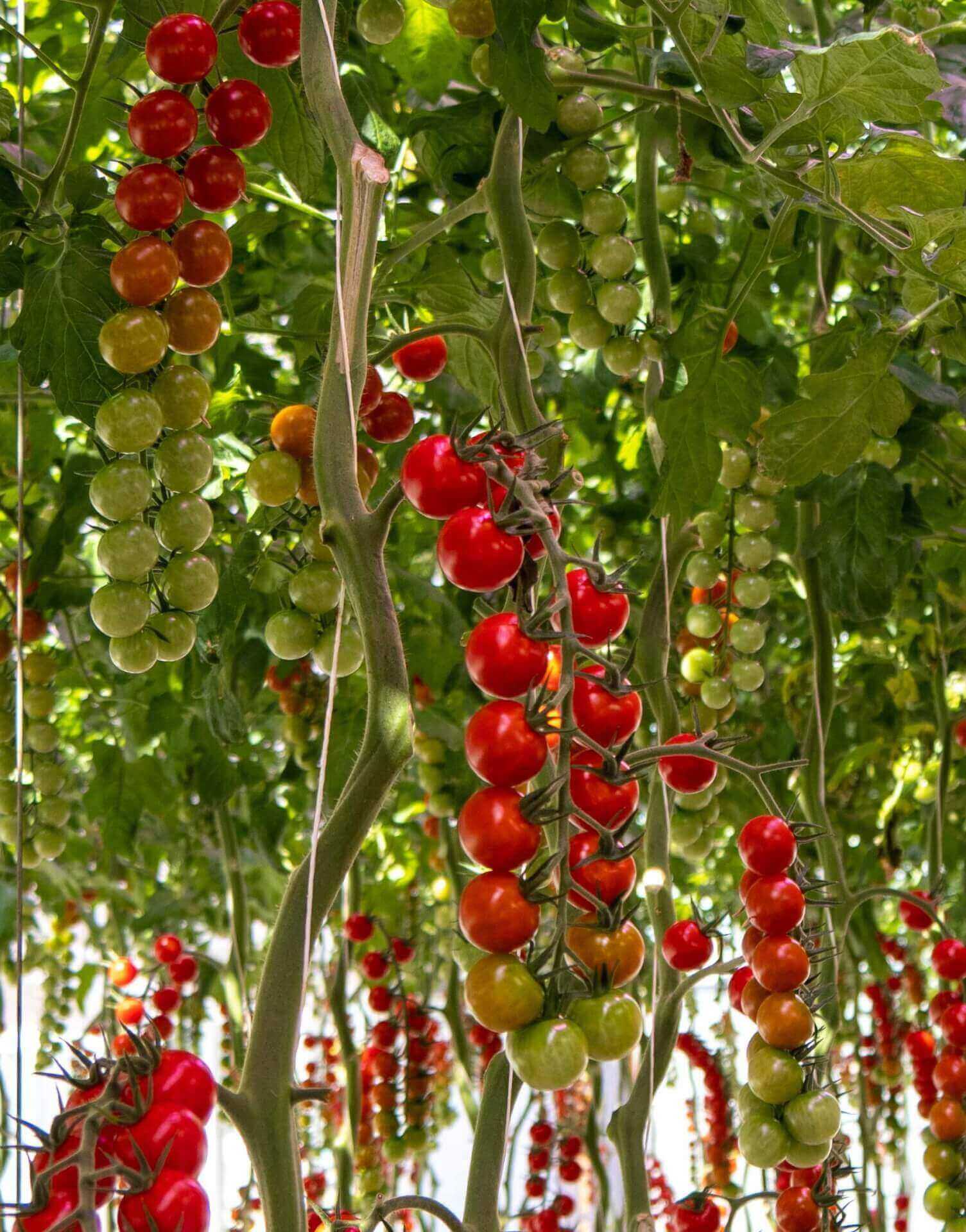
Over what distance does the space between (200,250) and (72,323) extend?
0.09 m

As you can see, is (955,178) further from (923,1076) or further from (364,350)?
(923,1076)

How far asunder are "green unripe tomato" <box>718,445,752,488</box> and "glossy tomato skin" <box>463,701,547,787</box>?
2.80ft

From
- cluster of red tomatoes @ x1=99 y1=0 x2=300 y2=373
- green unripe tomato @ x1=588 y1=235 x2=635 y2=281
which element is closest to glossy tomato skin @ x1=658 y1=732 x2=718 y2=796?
cluster of red tomatoes @ x1=99 y1=0 x2=300 y2=373

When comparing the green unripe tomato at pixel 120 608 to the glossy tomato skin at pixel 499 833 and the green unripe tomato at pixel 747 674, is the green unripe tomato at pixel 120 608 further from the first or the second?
the green unripe tomato at pixel 747 674

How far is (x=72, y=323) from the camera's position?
74cm

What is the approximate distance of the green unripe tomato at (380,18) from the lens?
84cm

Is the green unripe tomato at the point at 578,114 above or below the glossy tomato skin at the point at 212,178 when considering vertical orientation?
above

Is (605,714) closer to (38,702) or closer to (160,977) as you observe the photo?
(38,702)

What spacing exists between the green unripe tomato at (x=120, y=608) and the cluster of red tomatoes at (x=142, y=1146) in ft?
1.02

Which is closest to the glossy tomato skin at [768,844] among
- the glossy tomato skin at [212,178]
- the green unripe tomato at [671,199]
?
the glossy tomato skin at [212,178]

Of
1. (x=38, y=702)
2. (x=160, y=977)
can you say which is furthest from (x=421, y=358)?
(x=160, y=977)

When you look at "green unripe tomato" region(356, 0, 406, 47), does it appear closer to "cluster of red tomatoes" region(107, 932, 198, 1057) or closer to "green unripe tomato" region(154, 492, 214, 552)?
"green unripe tomato" region(154, 492, 214, 552)

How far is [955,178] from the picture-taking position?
31.2 inches

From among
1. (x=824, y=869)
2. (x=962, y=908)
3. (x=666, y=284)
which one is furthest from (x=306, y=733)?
(x=962, y=908)
